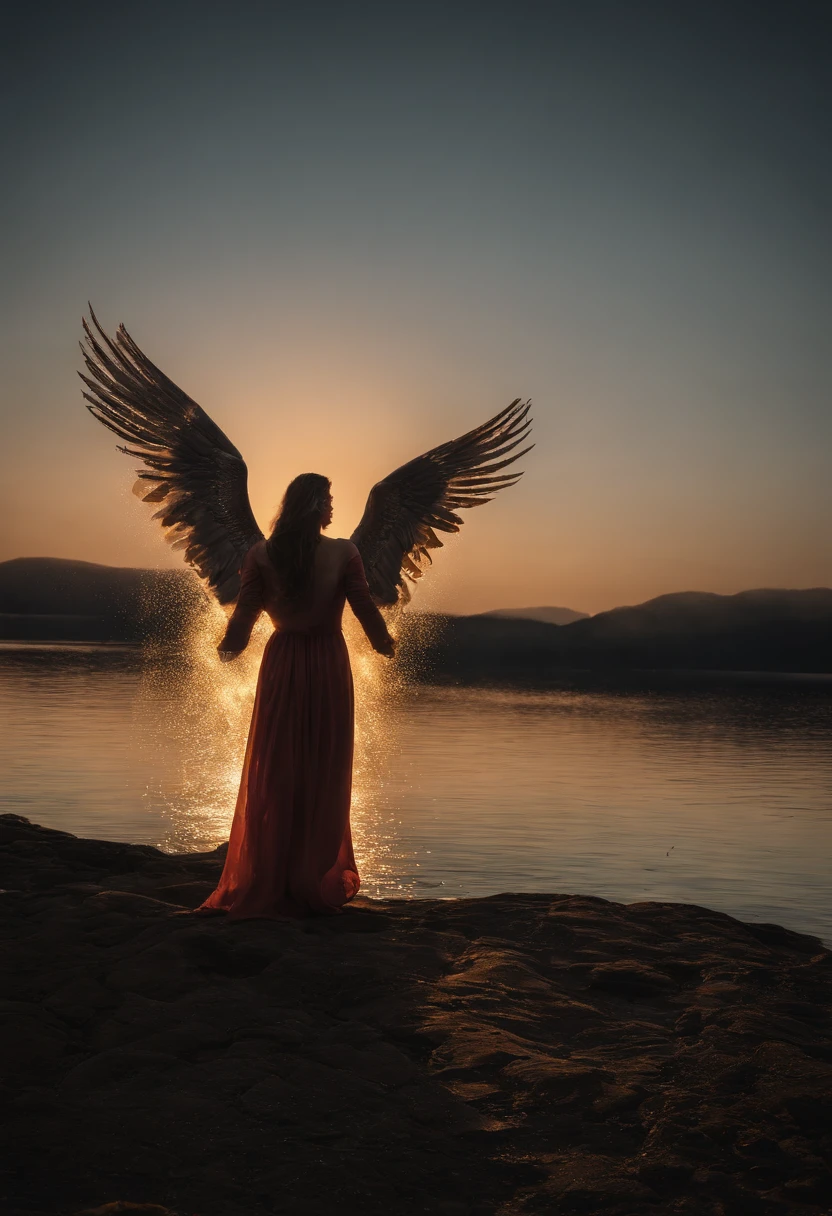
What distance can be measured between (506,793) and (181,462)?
761cm

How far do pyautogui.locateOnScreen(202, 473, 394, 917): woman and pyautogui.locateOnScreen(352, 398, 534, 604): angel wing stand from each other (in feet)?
7.32

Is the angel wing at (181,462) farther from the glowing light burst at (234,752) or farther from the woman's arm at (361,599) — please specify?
the woman's arm at (361,599)

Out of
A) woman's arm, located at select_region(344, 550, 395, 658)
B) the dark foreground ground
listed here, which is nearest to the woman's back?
woman's arm, located at select_region(344, 550, 395, 658)

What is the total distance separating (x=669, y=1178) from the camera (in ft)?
9.79

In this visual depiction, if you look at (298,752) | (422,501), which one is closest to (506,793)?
(422,501)

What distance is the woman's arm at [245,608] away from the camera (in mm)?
5660

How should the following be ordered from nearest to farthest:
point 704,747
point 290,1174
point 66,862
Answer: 1. point 290,1174
2. point 66,862
3. point 704,747

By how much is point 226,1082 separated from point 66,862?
146 inches

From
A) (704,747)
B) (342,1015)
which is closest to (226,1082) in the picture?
(342,1015)

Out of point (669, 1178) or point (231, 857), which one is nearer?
point (669, 1178)

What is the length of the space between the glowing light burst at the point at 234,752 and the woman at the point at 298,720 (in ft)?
2.56

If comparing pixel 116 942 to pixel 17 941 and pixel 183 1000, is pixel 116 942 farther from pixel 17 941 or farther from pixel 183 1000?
pixel 183 1000

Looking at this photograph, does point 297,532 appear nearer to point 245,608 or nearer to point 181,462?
point 245,608

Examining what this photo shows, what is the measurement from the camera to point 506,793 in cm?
1414
